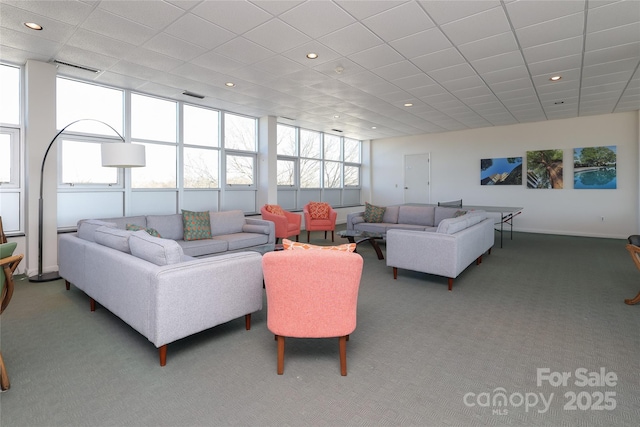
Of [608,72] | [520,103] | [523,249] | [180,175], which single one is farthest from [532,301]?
[180,175]

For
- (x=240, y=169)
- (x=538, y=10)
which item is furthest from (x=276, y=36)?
(x=240, y=169)

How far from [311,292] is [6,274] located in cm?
184

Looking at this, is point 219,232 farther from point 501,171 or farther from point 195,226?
point 501,171

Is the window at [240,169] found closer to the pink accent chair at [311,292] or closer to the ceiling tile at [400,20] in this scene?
the ceiling tile at [400,20]

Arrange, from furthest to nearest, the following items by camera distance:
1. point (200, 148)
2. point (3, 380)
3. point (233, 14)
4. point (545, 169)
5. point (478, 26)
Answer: point (545, 169)
point (200, 148)
point (478, 26)
point (233, 14)
point (3, 380)

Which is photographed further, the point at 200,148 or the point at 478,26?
the point at 200,148

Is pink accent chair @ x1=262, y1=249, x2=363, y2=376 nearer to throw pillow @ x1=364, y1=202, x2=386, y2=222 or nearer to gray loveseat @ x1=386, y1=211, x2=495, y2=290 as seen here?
gray loveseat @ x1=386, y1=211, x2=495, y2=290

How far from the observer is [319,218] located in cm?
753

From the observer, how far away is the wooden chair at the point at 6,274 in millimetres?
1889

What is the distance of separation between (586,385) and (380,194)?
9325mm

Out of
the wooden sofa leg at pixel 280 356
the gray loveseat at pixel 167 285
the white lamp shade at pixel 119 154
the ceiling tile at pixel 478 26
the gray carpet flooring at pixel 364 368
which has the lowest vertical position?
the gray carpet flooring at pixel 364 368

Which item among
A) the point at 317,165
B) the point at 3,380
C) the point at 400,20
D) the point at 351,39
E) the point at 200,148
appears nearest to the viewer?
the point at 3,380

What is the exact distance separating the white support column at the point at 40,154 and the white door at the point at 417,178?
343 inches

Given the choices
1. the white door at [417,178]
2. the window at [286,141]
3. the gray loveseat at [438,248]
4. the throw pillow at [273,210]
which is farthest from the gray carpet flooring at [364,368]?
the white door at [417,178]
